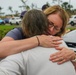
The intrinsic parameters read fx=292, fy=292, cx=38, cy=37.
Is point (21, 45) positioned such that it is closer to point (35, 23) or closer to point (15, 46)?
point (15, 46)

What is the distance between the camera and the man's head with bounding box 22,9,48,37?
7.39ft

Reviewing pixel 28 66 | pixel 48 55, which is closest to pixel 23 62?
pixel 28 66

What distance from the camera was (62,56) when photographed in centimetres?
230

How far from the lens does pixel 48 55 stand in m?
2.16

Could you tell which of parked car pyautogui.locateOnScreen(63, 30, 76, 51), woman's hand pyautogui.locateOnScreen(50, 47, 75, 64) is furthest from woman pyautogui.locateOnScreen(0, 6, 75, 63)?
parked car pyautogui.locateOnScreen(63, 30, 76, 51)

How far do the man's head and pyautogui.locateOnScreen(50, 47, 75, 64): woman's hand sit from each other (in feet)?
0.68

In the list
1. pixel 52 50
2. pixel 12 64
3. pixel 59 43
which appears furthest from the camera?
pixel 59 43

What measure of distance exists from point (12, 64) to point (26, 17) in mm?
448

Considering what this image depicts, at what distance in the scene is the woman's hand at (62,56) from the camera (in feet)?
7.19

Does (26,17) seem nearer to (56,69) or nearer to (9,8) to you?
(56,69)

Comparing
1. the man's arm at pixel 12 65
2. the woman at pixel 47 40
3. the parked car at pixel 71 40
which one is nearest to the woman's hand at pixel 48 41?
the woman at pixel 47 40

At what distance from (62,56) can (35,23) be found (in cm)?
34


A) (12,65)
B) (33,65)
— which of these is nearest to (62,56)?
(33,65)

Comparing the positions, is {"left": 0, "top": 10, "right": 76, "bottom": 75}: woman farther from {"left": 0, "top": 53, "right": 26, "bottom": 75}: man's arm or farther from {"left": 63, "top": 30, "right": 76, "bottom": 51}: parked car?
{"left": 63, "top": 30, "right": 76, "bottom": 51}: parked car
